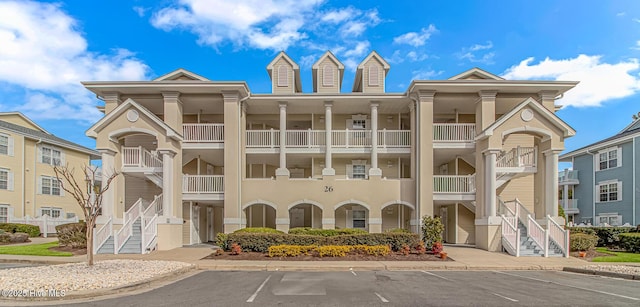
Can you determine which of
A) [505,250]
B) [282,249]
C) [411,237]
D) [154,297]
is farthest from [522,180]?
[154,297]

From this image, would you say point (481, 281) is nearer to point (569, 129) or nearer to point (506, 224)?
point (506, 224)

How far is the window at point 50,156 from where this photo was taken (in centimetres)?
3302

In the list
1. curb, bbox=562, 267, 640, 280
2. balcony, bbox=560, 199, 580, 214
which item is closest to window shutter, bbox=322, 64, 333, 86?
curb, bbox=562, 267, 640, 280

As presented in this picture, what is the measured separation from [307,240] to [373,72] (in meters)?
11.4

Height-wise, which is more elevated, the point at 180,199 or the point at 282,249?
the point at 180,199

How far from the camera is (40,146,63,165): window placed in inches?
1300

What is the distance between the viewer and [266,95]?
886 inches

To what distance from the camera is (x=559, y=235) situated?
17656 mm

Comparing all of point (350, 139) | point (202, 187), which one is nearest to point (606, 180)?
point (350, 139)

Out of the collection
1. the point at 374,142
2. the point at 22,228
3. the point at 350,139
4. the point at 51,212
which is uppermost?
the point at 350,139

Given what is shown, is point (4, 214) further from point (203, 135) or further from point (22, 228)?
point (203, 135)

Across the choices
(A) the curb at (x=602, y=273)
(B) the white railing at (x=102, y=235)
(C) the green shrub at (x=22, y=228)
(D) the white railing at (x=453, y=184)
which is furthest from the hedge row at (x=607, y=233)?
(C) the green shrub at (x=22, y=228)

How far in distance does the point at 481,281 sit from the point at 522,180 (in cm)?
1395

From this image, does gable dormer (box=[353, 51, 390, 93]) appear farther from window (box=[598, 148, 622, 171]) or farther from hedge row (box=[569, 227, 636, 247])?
window (box=[598, 148, 622, 171])
